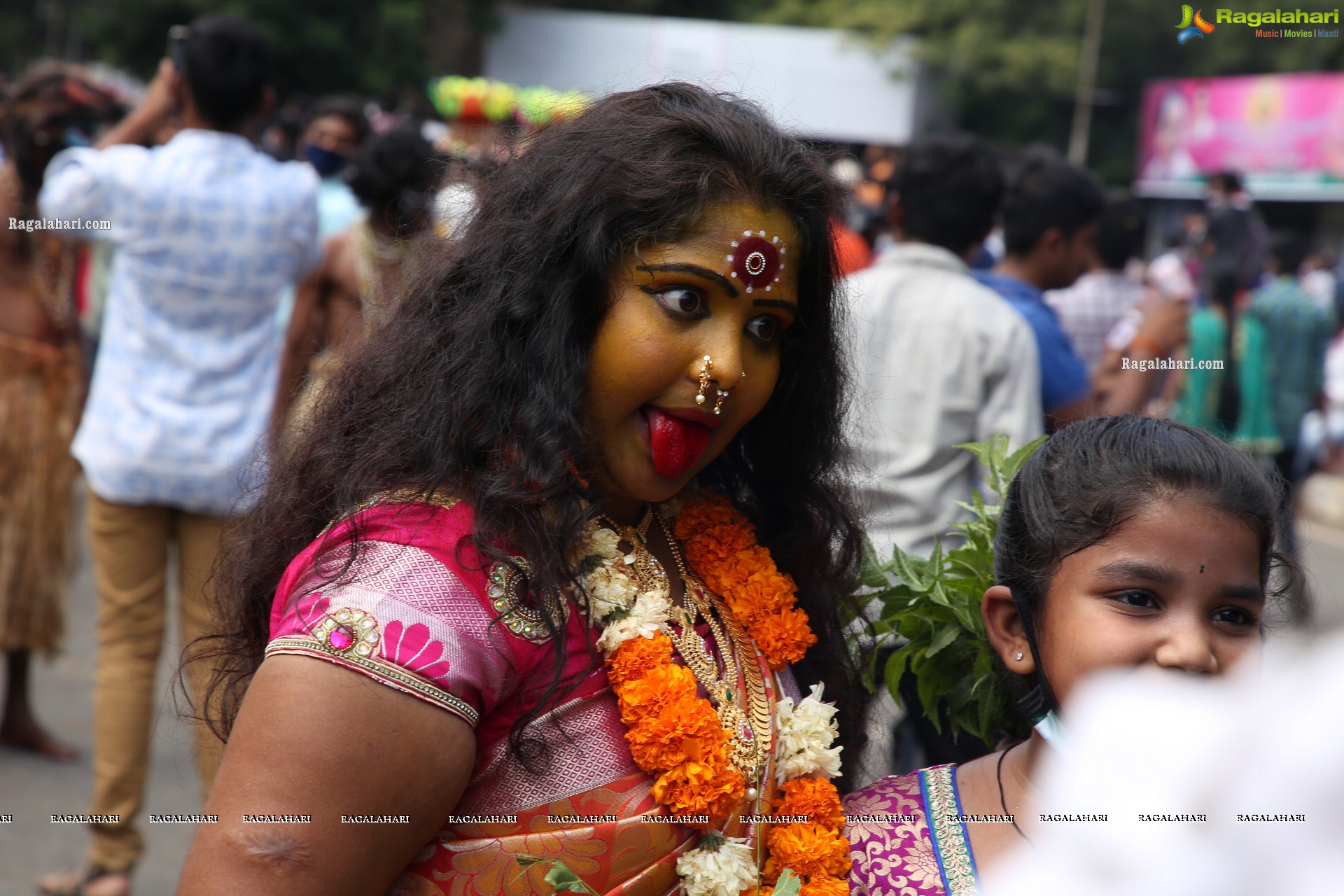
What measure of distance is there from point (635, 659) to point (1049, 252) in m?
3.32

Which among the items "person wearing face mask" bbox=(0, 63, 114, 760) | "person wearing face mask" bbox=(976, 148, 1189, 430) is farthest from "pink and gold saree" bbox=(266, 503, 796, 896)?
"person wearing face mask" bbox=(0, 63, 114, 760)

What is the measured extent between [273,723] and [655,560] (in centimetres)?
60

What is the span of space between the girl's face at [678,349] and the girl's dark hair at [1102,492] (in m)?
0.44

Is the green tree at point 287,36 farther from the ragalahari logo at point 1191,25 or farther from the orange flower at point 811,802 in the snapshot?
the orange flower at point 811,802

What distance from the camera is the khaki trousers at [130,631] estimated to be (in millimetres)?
3684

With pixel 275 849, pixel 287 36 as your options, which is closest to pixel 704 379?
pixel 275 849

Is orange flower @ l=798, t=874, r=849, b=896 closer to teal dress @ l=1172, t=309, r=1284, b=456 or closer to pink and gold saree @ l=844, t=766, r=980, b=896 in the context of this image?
pink and gold saree @ l=844, t=766, r=980, b=896

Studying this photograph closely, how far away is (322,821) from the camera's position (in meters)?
1.43

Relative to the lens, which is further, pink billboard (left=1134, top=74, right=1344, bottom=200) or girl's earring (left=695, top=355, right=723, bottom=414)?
pink billboard (left=1134, top=74, right=1344, bottom=200)

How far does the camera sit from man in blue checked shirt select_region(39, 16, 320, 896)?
12.0 ft

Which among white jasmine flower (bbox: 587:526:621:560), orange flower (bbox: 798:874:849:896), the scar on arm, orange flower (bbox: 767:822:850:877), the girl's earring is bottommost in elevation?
orange flower (bbox: 798:874:849:896)

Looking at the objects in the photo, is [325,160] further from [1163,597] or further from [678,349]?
[1163,597]

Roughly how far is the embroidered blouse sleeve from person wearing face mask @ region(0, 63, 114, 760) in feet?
12.2

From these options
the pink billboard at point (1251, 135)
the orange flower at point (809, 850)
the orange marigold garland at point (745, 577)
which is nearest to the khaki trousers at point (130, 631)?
the orange marigold garland at point (745, 577)
